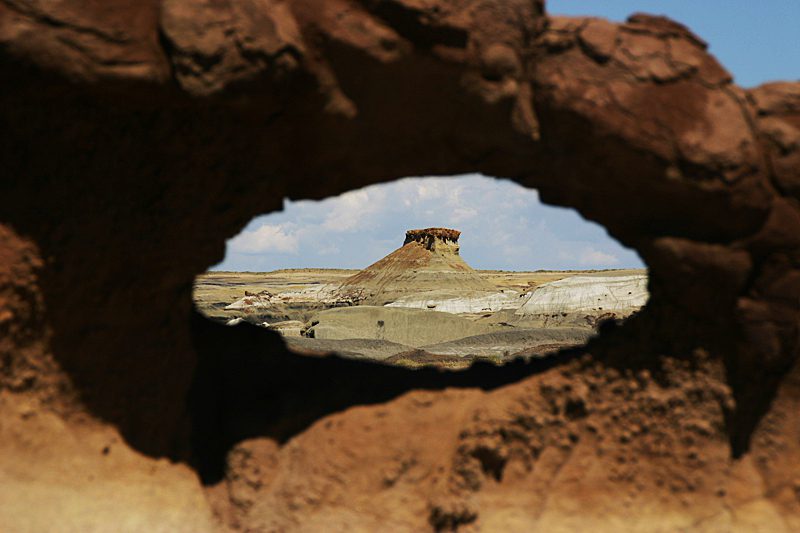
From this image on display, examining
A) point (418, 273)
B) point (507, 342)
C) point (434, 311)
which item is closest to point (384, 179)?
point (507, 342)

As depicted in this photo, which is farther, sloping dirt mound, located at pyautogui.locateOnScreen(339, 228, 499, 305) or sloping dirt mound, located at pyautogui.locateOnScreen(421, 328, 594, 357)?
sloping dirt mound, located at pyautogui.locateOnScreen(339, 228, 499, 305)

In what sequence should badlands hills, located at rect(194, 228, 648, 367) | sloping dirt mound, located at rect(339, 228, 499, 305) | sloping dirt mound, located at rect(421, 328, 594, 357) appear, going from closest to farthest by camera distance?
sloping dirt mound, located at rect(421, 328, 594, 357), badlands hills, located at rect(194, 228, 648, 367), sloping dirt mound, located at rect(339, 228, 499, 305)

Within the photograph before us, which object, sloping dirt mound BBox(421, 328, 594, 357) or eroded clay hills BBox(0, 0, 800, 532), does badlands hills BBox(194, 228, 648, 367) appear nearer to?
sloping dirt mound BBox(421, 328, 594, 357)

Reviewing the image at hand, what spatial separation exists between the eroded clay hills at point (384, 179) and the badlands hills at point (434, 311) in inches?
192

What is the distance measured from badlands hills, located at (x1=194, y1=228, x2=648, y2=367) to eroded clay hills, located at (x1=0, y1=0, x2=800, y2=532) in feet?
16.0

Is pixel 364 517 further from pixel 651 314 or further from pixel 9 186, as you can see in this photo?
pixel 9 186

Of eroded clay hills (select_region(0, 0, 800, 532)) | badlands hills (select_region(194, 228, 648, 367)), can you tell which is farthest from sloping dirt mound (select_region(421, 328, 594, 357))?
eroded clay hills (select_region(0, 0, 800, 532))

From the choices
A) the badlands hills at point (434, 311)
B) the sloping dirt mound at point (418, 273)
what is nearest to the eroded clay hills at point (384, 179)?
the badlands hills at point (434, 311)

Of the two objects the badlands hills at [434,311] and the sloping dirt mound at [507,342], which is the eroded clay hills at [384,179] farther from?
the sloping dirt mound at [507,342]

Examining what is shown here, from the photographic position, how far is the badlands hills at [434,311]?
1632 centimetres

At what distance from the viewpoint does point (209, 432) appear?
486cm

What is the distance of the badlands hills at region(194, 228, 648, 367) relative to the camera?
1632cm

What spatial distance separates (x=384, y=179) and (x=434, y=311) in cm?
1819

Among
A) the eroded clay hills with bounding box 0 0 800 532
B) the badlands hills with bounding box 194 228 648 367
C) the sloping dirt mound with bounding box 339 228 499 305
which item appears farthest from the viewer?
the sloping dirt mound with bounding box 339 228 499 305
